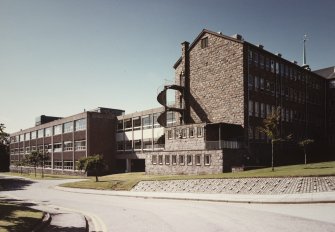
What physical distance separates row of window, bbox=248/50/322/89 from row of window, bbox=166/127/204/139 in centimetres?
1103

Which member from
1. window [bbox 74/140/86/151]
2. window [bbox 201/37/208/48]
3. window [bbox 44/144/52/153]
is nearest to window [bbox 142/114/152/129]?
window [bbox 74/140/86/151]

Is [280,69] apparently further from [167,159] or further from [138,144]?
[138,144]

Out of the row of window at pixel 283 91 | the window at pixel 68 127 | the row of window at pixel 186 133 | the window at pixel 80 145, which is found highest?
the row of window at pixel 283 91

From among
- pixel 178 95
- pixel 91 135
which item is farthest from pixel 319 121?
pixel 91 135

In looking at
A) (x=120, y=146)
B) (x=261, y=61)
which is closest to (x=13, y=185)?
(x=120, y=146)

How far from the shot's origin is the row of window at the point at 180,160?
3481 centimetres

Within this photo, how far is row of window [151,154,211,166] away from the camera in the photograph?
114 ft

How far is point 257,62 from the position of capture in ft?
134

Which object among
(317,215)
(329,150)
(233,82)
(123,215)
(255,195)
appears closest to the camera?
(317,215)

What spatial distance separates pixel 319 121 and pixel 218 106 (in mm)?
23392

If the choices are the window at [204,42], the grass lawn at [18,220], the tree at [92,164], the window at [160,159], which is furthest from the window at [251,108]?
the grass lawn at [18,220]

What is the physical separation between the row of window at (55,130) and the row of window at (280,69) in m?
31.9

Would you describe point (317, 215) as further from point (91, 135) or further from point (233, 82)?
point (91, 135)

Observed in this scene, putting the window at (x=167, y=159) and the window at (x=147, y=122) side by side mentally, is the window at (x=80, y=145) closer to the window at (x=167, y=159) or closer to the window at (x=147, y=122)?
the window at (x=147, y=122)
